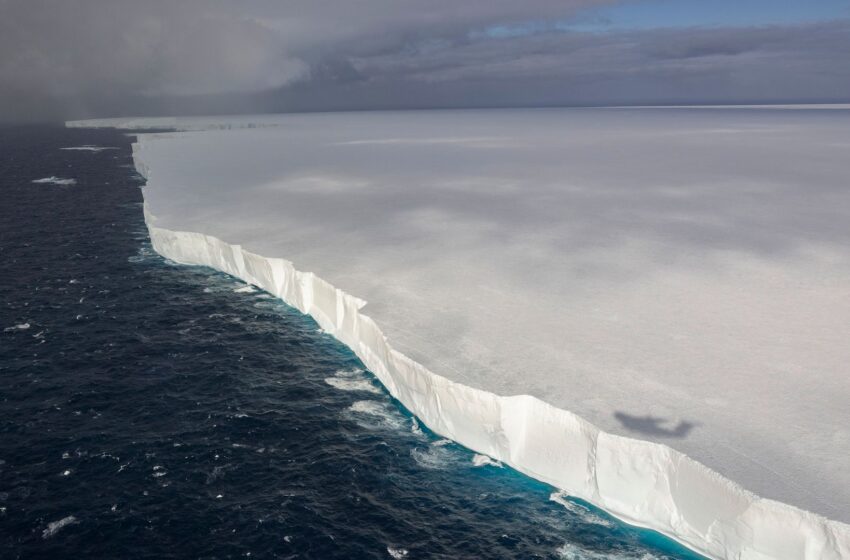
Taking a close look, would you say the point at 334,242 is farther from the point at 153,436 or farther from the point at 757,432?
the point at 757,432

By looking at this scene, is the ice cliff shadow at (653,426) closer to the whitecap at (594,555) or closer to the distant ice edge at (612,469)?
the distant ice edge at (612,469)

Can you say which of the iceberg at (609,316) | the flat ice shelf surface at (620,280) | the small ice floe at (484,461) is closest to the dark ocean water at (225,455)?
the small ice floe at (484,461)

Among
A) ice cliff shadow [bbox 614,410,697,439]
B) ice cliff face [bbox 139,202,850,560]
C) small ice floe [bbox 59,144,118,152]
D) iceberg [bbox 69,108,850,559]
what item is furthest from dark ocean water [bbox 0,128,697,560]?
small ice floe [bbox 59,144,118,152]

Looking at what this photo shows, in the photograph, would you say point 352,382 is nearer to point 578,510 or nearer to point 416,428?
point 416,428

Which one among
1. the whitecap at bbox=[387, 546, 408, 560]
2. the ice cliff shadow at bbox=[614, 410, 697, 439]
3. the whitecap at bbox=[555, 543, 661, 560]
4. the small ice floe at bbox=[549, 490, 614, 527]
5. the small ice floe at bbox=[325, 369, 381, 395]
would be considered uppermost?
the ice cliff shadow at bbox=[614, 410, 697, 439]

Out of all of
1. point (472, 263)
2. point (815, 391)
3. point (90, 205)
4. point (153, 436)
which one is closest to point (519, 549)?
point (815, 391)

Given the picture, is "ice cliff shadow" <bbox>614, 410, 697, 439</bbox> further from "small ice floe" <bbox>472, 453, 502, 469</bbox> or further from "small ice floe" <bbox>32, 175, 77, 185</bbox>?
"small ice floe" <bbox>32, 175, 77, 185</bbox>
